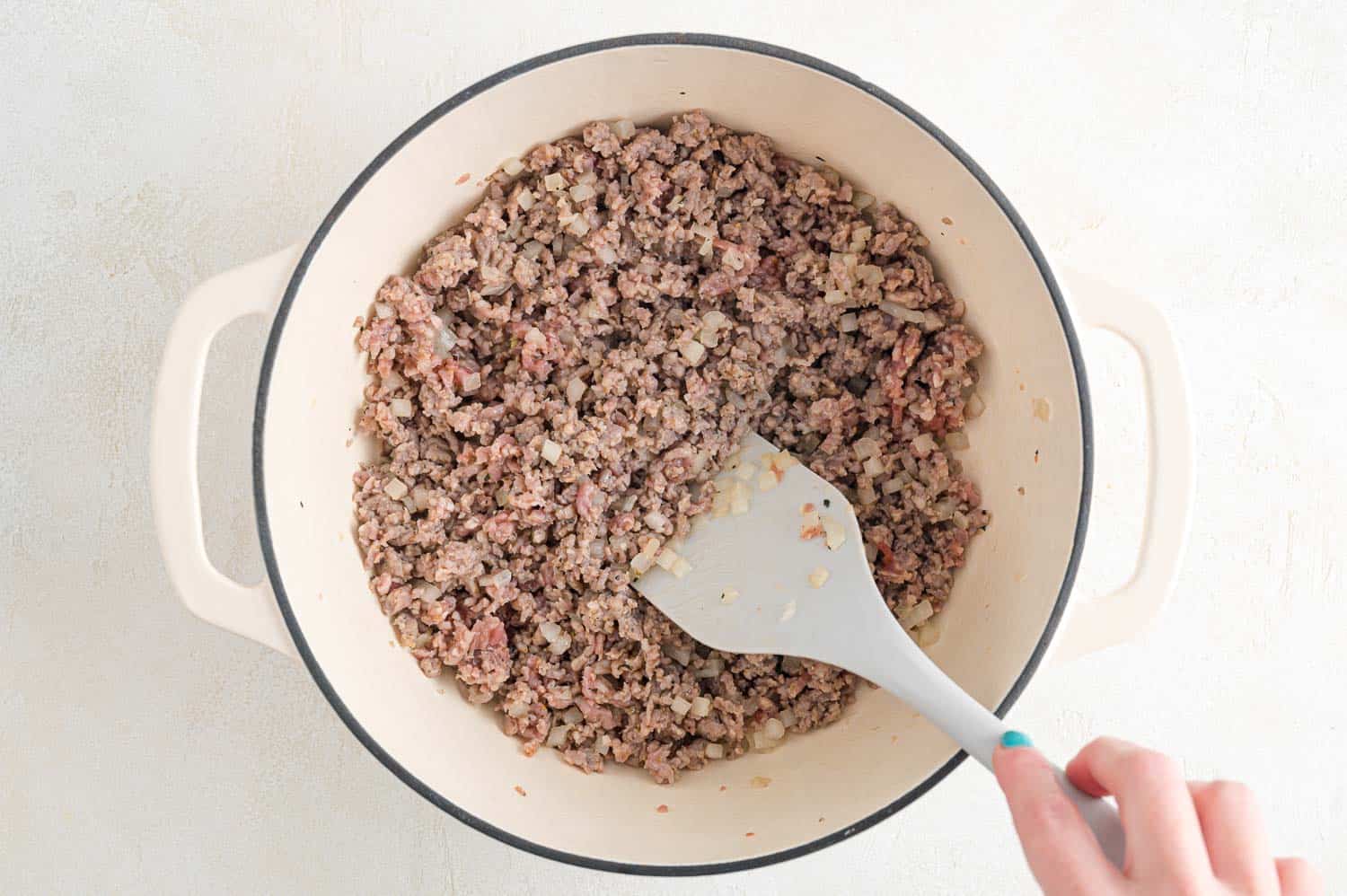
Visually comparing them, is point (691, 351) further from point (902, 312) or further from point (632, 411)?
point (902, 312)

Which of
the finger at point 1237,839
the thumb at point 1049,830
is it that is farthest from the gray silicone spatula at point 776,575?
the finger at point 1237,839

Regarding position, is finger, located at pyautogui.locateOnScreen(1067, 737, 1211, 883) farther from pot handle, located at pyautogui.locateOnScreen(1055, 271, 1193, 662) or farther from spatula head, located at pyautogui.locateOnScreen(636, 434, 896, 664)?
spatula head, located at pyautogui.locateOnScreen(636, 434, 896, 664)

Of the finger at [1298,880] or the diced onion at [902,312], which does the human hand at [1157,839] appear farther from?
the diced onion at [902,312]

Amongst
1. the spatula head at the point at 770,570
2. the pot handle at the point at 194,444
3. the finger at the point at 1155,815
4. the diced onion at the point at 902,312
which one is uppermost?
the diced onion at the point at 902,312

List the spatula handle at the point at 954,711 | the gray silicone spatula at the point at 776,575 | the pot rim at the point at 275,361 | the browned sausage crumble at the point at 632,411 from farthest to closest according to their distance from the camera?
the browned sausage crumble at the point at 632,411
the gray silicone spatula at the point at 776,575
the pot rim at the point at 275,361
the spatula handle at the point at 954,711

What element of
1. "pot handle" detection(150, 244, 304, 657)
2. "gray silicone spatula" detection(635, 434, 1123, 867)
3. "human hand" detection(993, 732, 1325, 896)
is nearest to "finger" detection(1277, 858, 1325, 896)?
"human hand" detection(993, 732, 1325, 896)

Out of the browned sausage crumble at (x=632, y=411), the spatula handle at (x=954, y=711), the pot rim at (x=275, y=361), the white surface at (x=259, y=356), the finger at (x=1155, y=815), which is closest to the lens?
the finger at (x=1155, y=815)
